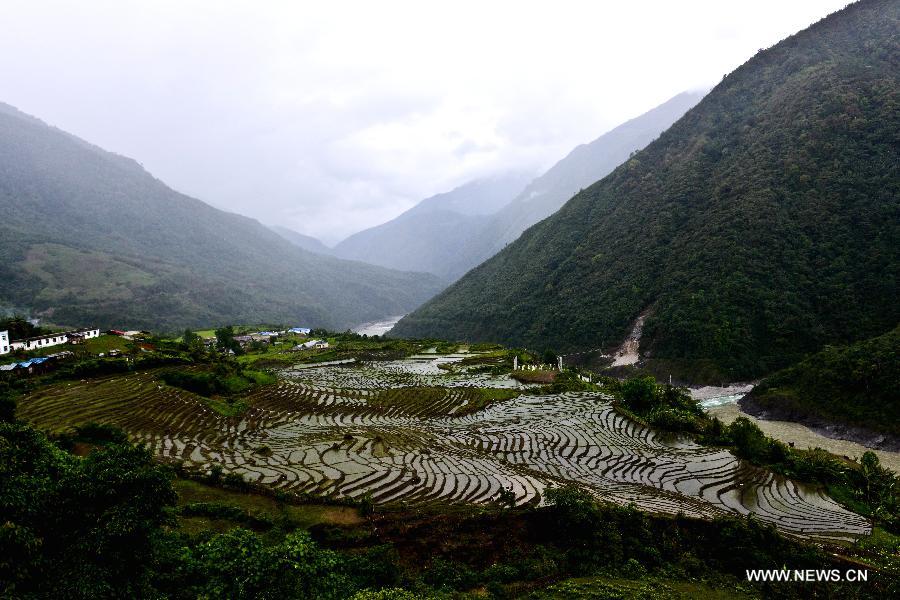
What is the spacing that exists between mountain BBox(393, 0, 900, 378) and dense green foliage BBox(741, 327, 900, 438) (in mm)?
8864

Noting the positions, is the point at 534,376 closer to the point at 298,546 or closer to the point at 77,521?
the point at 298,546

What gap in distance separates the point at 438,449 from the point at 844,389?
129 ft

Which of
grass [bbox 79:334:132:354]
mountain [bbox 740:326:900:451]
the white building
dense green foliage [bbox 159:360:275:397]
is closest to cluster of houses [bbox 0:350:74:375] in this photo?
grass [bbox 79:334:132:354]

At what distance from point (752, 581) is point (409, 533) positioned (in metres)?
12.4

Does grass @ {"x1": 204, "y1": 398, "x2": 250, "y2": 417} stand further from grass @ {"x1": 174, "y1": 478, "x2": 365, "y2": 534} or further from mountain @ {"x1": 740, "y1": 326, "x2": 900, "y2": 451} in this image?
mountain @ {"x1": 740, "y1": 326, "x2": 900, "y2": 451}

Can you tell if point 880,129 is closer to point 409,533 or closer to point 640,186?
point 640,186

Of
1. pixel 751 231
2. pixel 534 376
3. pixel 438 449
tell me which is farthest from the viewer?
pixel 751 231

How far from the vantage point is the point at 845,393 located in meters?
40.3

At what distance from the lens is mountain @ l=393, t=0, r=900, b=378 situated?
56625 mm

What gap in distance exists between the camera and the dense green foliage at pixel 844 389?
122 ft

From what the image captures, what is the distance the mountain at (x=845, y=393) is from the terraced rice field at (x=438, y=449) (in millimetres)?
19138

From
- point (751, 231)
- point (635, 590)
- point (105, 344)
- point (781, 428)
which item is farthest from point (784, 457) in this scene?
point (105, 344)

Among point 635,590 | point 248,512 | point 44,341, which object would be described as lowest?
point 635,590

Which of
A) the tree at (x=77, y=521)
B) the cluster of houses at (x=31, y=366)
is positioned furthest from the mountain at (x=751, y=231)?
the cluster of houses at (x=31, y=366)
